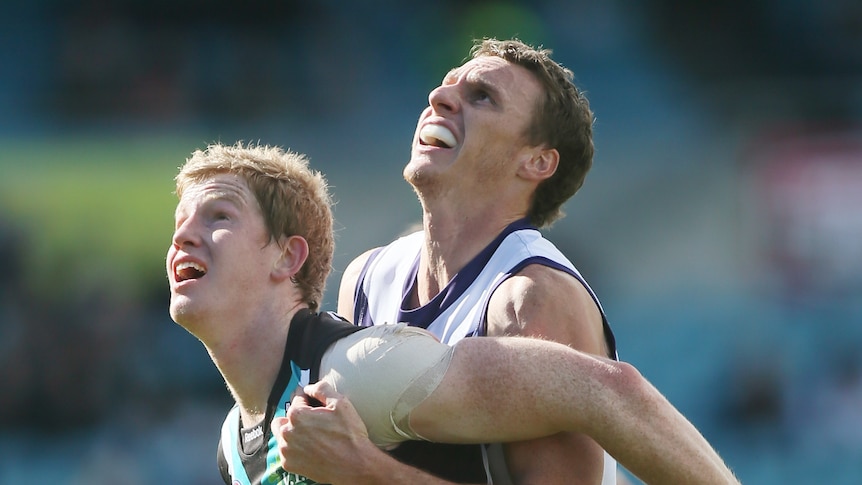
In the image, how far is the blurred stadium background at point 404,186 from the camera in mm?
11820

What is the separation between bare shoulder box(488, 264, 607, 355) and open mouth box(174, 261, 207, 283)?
1006 millimetres

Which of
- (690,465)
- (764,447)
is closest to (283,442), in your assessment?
(690,465)

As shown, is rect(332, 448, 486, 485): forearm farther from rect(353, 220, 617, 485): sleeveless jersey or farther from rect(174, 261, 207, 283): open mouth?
rect(174, 261, 207, 283): open mouth

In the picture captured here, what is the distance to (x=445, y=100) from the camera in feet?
16.7

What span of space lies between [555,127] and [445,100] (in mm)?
464

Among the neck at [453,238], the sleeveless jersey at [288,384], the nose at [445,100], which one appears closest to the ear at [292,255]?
the sleeveless jersey at [288,384]

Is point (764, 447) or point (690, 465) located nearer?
point (690, 465)

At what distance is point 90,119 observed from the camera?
13.2 m

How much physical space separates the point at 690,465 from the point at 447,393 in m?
0.81

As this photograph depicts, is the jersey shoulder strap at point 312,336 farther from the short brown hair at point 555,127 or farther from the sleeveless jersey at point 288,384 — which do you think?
the short brown hair at point 555,127

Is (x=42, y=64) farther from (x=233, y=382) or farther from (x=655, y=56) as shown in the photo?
(x=233, y=382)

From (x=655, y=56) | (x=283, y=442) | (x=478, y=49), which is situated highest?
(x=655, y=56)

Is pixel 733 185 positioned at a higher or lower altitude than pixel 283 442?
higher

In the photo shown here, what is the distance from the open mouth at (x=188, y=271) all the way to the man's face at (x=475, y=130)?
3.60ft
